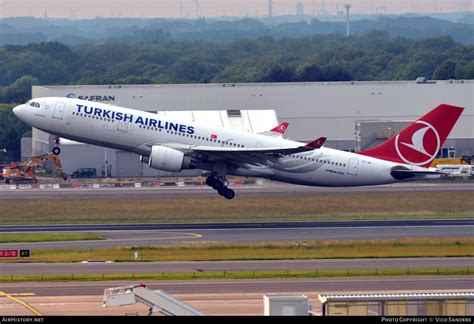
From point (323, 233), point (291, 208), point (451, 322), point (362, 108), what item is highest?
point (362, 108)

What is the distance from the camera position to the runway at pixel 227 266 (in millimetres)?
46406

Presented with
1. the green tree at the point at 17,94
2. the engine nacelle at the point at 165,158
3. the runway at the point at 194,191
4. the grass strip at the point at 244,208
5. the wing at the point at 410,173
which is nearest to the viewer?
the engine nacelle at the point at 165,158

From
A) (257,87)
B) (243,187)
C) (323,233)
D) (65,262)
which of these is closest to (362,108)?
(257,87)

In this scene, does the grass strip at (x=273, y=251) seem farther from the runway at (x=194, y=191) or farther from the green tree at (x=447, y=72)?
the green tree at (x=447, y=72)

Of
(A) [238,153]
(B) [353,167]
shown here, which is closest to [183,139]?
(A) [238,153]

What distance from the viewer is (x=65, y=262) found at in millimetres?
49188

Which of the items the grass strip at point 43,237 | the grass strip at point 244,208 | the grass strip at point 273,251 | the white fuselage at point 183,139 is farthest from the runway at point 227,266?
the white fuselage at point 183,139

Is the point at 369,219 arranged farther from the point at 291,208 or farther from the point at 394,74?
the point at 394,74

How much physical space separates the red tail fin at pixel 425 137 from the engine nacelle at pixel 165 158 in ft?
44.9

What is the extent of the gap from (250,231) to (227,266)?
43.9 ft

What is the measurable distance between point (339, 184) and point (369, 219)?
3.49m

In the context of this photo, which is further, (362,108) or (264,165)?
A: (362,108)

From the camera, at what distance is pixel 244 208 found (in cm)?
7200

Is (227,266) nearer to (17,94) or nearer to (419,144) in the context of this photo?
(419,144)
